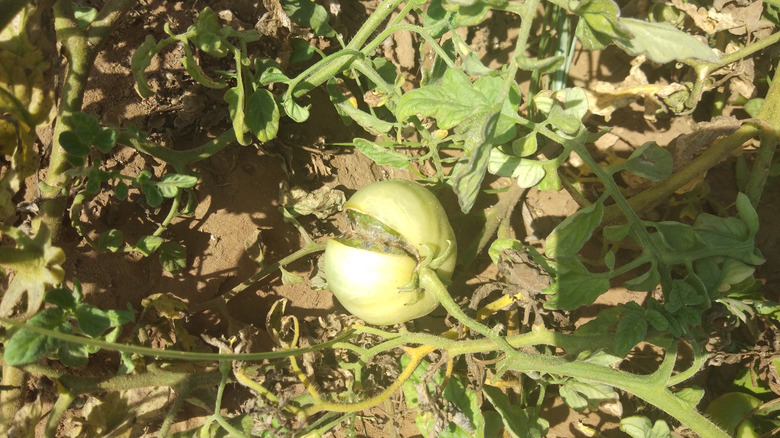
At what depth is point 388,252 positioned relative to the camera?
5.75ft

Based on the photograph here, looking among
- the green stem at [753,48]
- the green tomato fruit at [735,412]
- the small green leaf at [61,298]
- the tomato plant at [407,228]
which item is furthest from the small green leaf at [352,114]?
the green tomato fruit at [735,412]

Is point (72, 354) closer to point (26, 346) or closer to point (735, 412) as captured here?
point (26, 346)

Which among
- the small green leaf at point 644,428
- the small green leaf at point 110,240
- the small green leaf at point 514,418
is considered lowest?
the small green leaf at point 514,418

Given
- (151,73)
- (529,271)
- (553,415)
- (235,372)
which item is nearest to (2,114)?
(151,73)

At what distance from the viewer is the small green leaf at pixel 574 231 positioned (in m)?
1.56

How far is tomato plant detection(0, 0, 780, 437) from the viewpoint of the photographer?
1570mm

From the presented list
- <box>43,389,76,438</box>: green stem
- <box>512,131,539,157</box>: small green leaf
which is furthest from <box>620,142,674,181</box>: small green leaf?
<box>43,389,76,438</box>: green stem

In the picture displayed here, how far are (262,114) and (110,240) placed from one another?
0.64 metres

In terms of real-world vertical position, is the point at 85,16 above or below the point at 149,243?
above

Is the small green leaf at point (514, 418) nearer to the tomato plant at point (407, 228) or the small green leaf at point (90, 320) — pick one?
the tomato plant at point (407, 228)

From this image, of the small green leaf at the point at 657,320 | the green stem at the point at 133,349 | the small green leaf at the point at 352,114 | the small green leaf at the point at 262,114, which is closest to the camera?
the green stem at the point at 133,349

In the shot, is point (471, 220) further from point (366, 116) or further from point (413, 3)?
point (413, 3)

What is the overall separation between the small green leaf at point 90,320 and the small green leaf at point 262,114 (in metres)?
0.73

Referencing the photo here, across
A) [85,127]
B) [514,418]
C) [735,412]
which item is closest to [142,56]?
[85,127]
